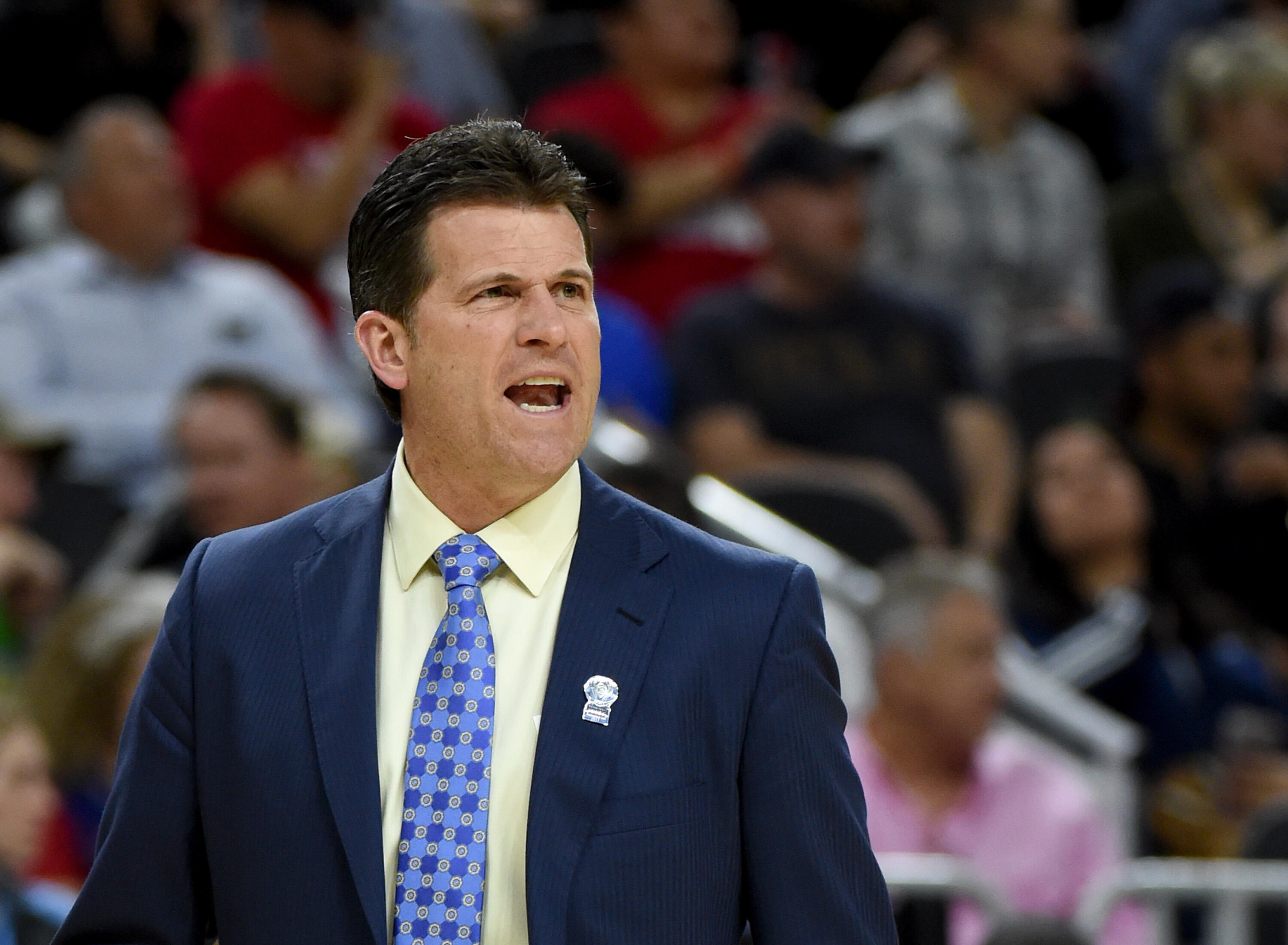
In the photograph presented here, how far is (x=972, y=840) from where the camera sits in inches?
190

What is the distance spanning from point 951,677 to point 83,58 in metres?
4.58

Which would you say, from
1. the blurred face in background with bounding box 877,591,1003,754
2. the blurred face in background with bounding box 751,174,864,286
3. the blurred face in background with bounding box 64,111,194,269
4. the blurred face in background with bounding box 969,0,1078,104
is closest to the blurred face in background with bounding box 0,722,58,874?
the blurred face in background with bounding box 877,591,1003,754

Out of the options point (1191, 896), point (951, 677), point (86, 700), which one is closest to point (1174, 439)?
point (951, 677)

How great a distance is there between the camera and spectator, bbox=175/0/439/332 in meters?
7.11

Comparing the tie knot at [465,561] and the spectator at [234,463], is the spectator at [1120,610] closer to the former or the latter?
the spectator at [234,463]

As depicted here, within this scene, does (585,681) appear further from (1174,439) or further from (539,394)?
(1174,439)

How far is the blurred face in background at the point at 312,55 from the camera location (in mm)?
7184

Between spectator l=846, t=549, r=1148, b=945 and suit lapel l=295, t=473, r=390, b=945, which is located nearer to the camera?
suit lapel l=295, t=473, r=390, b=945

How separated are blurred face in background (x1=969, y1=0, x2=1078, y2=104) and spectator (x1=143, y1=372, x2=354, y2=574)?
11.1ft

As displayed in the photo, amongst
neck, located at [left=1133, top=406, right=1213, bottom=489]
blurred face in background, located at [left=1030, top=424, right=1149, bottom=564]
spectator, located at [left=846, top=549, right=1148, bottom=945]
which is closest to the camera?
spectator, located at [left=846, top=549, right=1148, bottom=945]

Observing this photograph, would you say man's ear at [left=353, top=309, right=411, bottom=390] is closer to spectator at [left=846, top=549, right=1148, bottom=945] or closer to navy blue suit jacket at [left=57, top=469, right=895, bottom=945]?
navy blue suit jacket at [left=57, top=469, right=895, bottom=945]

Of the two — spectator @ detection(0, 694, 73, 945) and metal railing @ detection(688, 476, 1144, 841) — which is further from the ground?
metal railing @ detection(688, 476, 1144, 841)

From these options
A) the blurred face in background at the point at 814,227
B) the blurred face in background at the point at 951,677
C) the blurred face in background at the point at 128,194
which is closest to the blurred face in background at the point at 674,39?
the blurred face in background at the point at 814,227

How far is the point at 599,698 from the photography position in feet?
6.00
